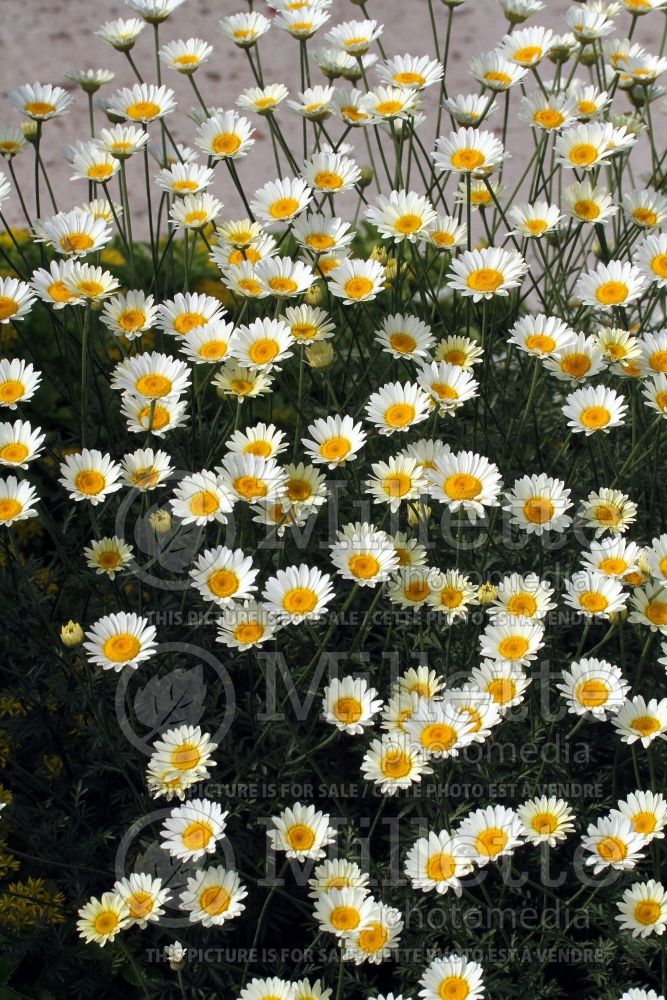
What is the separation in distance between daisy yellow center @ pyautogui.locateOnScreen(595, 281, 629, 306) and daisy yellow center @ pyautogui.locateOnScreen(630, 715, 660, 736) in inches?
39.5

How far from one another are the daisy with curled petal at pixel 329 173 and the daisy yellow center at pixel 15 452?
1046 millimetres

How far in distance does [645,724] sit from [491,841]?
41 centimetres

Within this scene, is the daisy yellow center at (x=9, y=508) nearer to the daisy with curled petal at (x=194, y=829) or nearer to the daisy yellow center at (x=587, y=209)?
the daisy with curled petal at (x=194, y=829)

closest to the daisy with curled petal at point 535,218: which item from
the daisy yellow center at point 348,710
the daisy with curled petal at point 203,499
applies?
the daisy with curled petal at point 203,499

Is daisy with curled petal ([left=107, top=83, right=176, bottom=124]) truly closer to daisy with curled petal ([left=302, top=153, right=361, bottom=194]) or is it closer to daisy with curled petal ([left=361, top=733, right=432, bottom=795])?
daisy with curled petal ([left=302, top=153, right=361, bottom=194])

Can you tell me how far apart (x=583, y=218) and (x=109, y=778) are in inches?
69.7

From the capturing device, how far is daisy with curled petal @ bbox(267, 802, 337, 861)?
8.21ft

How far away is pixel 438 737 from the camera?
252 cm

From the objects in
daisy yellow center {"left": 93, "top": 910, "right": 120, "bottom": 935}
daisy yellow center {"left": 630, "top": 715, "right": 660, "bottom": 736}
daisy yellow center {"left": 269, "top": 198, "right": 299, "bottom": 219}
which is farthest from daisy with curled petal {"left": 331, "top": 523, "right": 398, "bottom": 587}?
daisy yellow center {"left": 269, "top": 198, "right": 299, "bottom": 219}

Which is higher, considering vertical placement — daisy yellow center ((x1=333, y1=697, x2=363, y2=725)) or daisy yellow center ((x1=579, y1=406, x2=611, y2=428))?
daisy yellow center ((x1=579, y1=406, x2=611, y2=428))

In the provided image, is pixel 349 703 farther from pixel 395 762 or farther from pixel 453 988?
pixel 453 988

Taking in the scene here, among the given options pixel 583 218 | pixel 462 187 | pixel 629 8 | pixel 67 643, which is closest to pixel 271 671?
pixel 67 643

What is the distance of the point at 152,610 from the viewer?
2971 millimetres

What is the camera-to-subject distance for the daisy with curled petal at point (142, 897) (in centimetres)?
242
